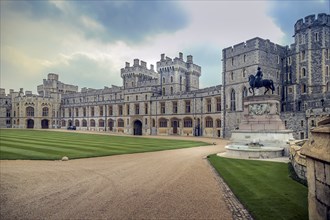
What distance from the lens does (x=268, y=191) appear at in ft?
25.9

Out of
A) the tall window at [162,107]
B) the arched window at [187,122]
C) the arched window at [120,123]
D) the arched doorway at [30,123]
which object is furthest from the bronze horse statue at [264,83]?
the arched doorway at [30,123]

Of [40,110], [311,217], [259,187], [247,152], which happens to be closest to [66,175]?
[259,187]

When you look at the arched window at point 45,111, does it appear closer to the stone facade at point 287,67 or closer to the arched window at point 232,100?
the stone facade at point 287,67

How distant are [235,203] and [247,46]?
109 ft

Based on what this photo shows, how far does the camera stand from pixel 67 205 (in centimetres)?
690

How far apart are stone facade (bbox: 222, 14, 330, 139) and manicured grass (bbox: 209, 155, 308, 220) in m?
25.8

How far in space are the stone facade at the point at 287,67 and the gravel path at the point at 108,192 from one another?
27381mm

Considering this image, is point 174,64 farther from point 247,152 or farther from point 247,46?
point 247,152

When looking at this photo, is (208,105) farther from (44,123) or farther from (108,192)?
(44,123)

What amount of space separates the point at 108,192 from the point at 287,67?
4031 cm

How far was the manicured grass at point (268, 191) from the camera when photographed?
6137mm

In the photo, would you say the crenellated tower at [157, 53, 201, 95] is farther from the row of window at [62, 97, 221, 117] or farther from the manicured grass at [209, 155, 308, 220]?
the manicured grass at [209, 155, 308, 220]

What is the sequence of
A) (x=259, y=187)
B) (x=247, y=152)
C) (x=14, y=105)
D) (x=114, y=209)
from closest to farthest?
(x=114, y=209) → (x=259, y=187) → (x=247, y=152) → (x=14, y=105)

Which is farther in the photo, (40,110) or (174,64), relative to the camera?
(40,110)
